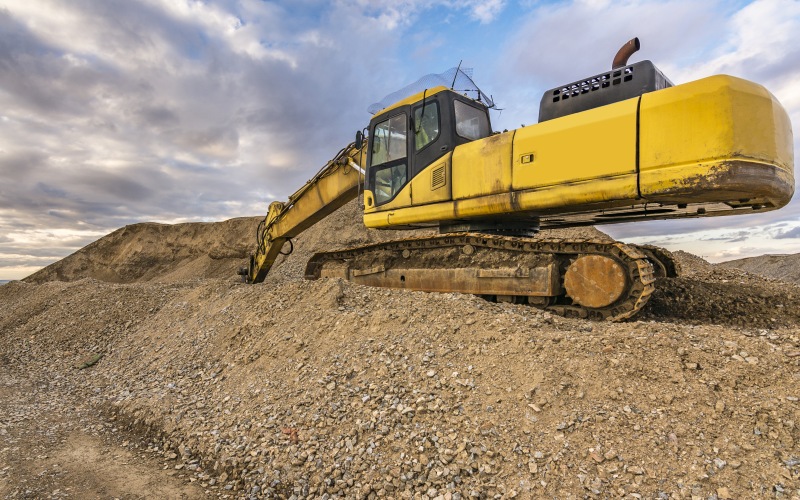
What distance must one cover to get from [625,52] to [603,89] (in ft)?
2.15

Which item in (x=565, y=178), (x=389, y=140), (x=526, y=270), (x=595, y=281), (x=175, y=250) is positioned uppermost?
(x=389, y=140)

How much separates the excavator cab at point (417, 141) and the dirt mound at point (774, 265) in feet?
62.1

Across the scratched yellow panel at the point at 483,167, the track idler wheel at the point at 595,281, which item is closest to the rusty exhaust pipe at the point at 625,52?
the scratched yellow panel at the point at 483,167

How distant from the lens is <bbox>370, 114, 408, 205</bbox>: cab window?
6.80 metres

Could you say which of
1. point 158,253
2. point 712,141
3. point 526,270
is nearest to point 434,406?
point 526,270

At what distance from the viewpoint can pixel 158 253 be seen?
20.3m

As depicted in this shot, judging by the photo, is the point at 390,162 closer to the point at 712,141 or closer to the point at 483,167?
the point at 483,167

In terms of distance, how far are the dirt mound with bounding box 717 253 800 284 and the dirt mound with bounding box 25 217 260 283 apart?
21765 millimetres

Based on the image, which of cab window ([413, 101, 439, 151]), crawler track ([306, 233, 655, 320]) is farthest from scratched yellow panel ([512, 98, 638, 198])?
cab window ([413, 101, 439, 151])

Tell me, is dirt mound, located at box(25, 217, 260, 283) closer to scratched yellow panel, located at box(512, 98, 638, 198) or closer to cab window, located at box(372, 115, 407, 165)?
cab window, located at box(372, 115, 407, 165)

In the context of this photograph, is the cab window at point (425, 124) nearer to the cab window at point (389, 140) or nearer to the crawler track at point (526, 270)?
the cab window at point (389, 140)

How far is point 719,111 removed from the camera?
13.7 feet

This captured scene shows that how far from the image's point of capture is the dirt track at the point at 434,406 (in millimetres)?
2799

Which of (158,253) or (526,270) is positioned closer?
(526,270)
